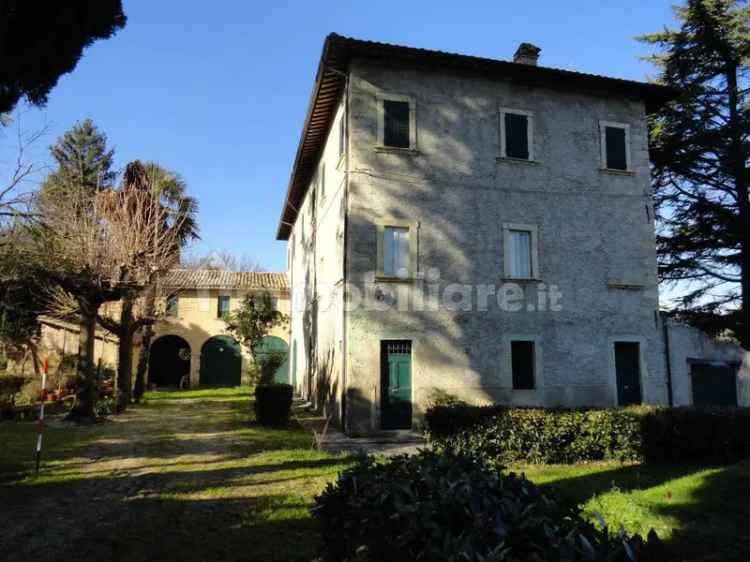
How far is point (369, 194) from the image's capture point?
13625 millimetres

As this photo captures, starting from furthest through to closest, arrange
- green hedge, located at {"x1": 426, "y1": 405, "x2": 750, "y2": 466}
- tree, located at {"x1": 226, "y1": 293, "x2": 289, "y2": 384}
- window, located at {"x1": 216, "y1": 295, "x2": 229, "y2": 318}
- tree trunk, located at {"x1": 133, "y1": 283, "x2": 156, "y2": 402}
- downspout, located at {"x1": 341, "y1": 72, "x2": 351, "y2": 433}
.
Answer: window, located at {"x1": 216, "y1": 295, "x2": 229, "y2": 318} < tree trunk, located at {"x1": 133, "y1": 283, "x2": 156, "y2": 402} < tree, located at {"x1": 226, "y1": 293, "x2": 289, "y2": 384} < downspout, located at {"x1": 341, "y1": 72, "x2": 351, "y2": 433} < green hedge, located at {"x1": 426, "y1": 405, "x2": 750, "y2": 466}

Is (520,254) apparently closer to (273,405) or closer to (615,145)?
(615,145)

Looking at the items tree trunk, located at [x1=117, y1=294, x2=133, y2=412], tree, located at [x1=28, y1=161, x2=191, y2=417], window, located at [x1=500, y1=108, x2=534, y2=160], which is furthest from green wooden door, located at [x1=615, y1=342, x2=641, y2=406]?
tree trunk, located at [x1=117, y1=294, x2=133, y2=412]

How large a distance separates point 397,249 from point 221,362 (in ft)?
66.8

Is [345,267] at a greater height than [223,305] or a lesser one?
lesser

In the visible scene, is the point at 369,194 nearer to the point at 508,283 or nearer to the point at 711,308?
the point at 508,283

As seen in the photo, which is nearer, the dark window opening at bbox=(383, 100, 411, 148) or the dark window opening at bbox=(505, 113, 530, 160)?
the dark window opening at bbox=(383, 100, 411, 148)

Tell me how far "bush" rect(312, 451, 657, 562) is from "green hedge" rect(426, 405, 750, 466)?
5549mm

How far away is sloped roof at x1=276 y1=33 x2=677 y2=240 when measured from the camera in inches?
531

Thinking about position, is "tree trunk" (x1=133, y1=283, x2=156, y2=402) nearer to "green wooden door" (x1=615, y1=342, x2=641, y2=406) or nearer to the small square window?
the small square window

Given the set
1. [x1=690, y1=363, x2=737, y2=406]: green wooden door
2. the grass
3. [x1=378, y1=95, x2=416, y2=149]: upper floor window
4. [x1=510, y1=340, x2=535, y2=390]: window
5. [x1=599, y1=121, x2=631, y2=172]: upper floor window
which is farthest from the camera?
[x1=690, y1=363, x2=737, y2=406]: green wooden door

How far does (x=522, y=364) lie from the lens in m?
14.1

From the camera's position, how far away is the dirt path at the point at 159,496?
215 inches

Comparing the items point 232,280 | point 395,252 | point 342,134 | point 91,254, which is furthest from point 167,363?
point 395,252
